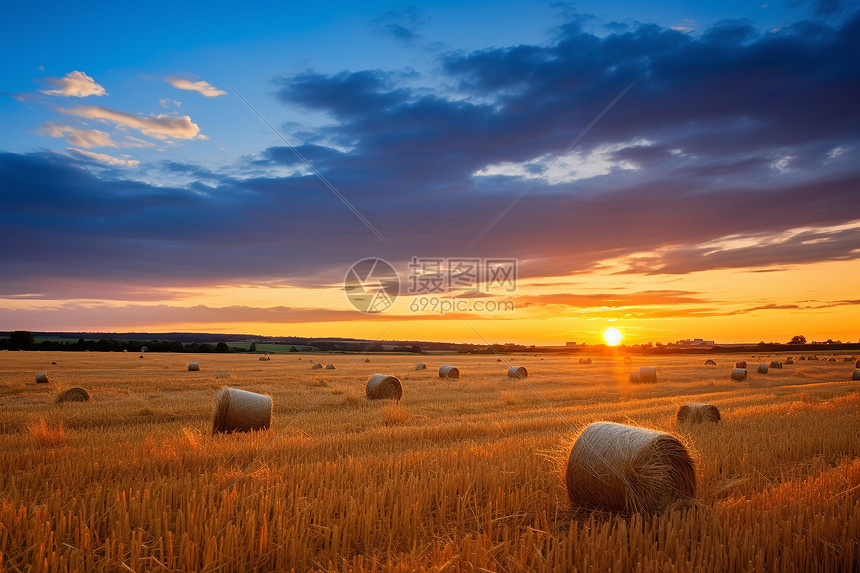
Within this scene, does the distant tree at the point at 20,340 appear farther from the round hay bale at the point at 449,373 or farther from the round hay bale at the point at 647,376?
the round hay bale at the point at 647,376

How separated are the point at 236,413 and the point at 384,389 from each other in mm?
7969

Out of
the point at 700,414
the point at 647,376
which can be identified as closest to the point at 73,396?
the point at 700,414

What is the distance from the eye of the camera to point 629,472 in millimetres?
6523

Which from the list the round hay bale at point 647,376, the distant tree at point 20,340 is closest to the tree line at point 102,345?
the distant tree at point 20,340

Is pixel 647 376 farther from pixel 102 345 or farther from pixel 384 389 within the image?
pixel 102 345

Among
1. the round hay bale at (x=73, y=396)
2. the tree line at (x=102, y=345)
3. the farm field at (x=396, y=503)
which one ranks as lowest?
Answer: the tree line at (x=102, y=345)

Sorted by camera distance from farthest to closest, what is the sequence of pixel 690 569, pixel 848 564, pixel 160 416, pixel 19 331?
pixel 19 331 → pixel 160 416 → pixel 848 564 → pixel 690 569

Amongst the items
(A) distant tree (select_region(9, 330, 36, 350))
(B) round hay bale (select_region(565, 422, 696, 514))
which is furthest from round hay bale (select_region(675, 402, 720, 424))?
(A) distant tree (select_region(9, 330, 36, 350))

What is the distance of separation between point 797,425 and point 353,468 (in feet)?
35.9

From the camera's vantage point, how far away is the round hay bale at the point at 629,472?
6527 mm

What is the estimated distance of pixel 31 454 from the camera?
835 cm

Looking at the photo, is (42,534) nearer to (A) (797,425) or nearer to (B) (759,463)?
(B) (759,463)

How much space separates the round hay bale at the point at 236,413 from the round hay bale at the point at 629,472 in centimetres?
821

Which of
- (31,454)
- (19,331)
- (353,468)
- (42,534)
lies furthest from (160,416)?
(19,331)
